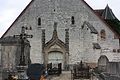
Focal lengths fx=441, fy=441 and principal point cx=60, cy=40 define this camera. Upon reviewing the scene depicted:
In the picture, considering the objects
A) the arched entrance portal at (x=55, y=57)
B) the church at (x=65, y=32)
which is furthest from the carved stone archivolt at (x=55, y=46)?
the arched entrance portal at (x=55, y=57)

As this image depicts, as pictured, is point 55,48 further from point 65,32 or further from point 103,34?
point 103,34

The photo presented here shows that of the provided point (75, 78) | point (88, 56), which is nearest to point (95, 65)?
point (88, 56)

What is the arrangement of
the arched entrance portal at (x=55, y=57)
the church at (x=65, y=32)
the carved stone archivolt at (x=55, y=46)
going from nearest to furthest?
the church at (x=65, y=32) < the carved stone archivolt at (x=55, y=46) < the arched entrance portal at (x=55, y=57)

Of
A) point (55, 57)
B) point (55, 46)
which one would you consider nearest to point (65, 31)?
point (55, 46)

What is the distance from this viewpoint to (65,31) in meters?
47.6

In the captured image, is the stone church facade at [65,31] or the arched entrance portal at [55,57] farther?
the arched entrance portal at [55,57]

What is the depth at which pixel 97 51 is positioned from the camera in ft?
152

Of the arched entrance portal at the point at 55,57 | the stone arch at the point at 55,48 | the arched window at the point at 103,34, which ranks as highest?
the arched window at the point at 103,34

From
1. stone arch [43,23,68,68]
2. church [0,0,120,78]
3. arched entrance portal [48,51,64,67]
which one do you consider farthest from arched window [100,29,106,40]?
arched entrance portal [48,51,64,67]

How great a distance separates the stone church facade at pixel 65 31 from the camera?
47.1m

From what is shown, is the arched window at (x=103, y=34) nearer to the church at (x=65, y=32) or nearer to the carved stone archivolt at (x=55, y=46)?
the church at (x=65, y=32)

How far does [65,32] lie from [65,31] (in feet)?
0.35

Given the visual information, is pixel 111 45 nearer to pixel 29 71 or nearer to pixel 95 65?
pixel 95 65

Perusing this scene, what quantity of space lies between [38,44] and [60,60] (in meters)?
2.95
